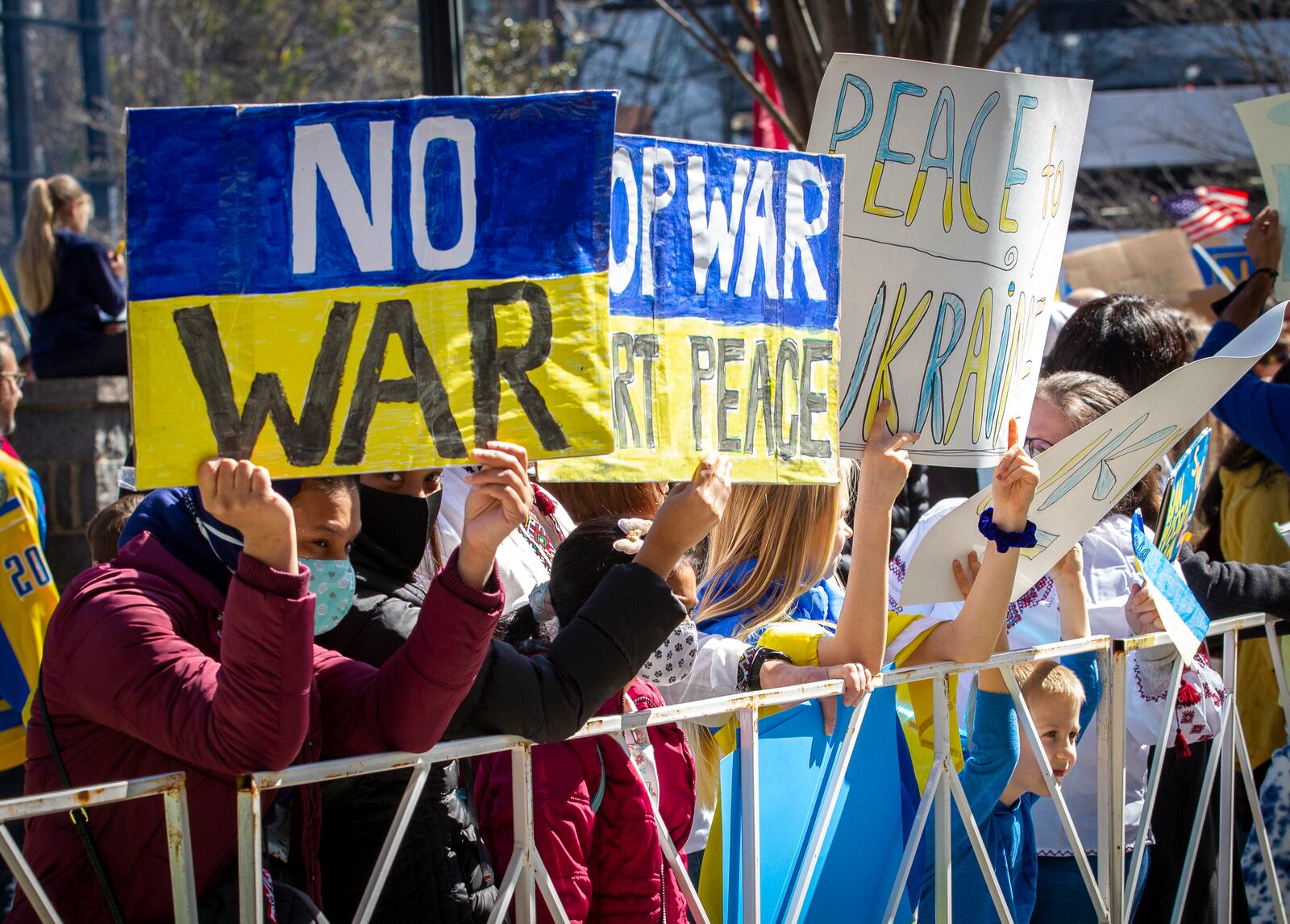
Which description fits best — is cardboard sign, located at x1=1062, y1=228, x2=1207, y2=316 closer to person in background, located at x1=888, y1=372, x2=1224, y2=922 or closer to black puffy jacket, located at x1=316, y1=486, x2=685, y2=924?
person in background, located at x1=888, y1=372, x2=1224, y2=922

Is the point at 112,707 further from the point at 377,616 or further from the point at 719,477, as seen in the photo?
the point at 719,477

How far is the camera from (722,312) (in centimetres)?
260

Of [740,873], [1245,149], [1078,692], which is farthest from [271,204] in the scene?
[1245,149]

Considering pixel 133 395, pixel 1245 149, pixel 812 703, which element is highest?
pixel 1245 149

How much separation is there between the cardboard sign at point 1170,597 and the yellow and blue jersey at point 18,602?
133 inches

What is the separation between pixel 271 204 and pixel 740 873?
1629mm

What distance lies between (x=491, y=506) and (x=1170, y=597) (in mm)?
1663

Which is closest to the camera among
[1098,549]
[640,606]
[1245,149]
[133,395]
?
[133,395]

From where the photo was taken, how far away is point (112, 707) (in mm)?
1980

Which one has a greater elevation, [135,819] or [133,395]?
[133,395]

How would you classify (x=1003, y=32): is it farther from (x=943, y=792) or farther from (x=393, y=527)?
(x=393, y=527)

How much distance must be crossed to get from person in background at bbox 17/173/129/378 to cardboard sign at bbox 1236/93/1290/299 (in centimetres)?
518

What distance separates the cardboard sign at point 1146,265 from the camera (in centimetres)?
850

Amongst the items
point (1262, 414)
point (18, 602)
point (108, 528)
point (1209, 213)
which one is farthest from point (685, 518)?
point (1209, 213)
